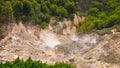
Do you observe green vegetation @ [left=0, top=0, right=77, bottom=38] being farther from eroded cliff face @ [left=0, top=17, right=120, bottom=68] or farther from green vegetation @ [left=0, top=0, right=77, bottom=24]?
eroded cliff face @ [left=0, top=17, right=120, bottom=68]

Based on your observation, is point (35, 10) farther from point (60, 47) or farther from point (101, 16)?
point (101, 16)

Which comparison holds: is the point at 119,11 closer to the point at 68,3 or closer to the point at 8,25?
the point at 68,3

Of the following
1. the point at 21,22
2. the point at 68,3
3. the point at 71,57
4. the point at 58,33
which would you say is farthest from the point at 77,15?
the point at 71,57

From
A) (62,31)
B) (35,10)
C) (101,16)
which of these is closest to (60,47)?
(62,31)

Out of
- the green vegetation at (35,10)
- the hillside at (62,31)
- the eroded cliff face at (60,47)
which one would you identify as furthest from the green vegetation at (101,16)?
the green vegetation at (35,10)

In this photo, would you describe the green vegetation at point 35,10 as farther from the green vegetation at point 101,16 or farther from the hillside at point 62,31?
the green vegetation at point 101,16

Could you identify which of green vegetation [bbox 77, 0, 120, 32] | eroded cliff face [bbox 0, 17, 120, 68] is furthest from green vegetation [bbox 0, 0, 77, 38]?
green vegetation [bbox 77, 0, 120, 32]
